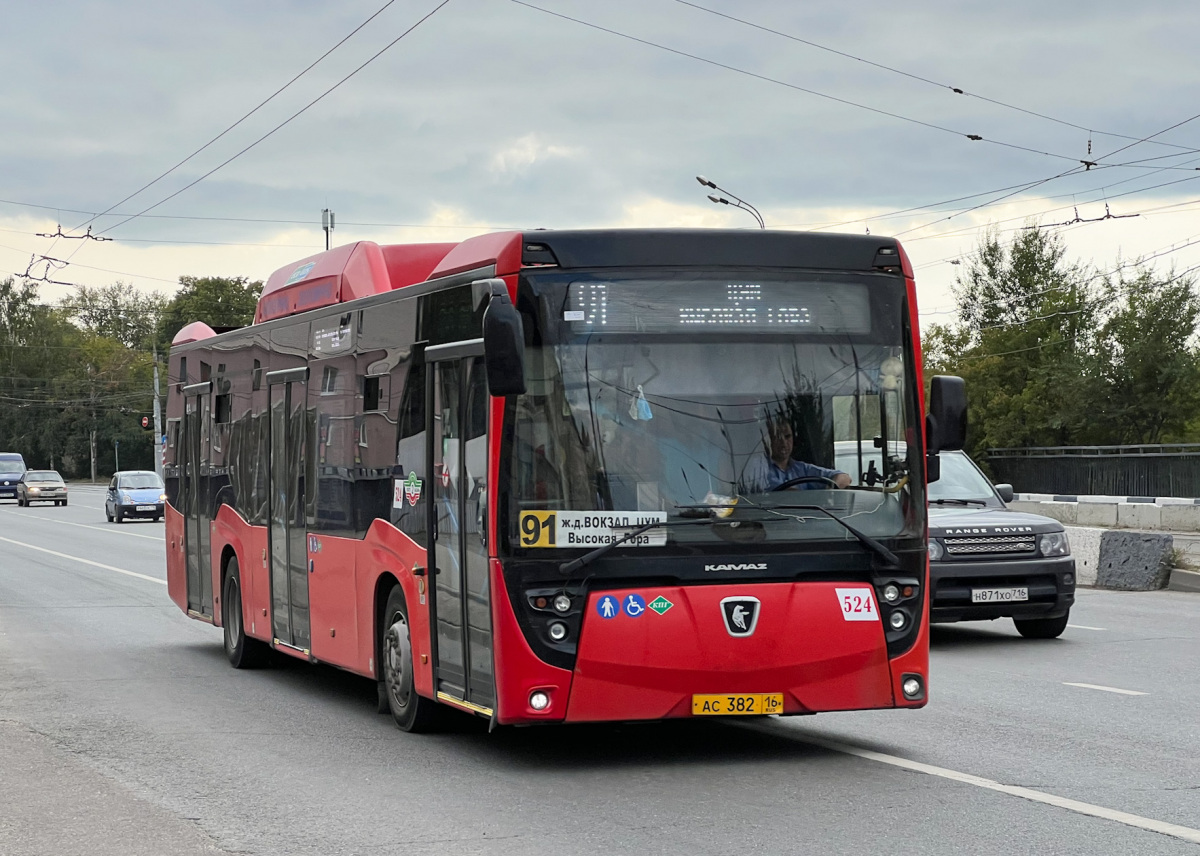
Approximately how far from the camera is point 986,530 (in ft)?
46.0

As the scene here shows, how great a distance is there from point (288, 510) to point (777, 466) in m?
4.88

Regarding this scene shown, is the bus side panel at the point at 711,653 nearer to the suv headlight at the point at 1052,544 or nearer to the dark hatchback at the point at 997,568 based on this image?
the dark hatchback at the point at 997,568

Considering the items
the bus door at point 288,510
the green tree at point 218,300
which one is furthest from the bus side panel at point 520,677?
the green tree at point 218,300

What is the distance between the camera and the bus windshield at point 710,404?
802 cm

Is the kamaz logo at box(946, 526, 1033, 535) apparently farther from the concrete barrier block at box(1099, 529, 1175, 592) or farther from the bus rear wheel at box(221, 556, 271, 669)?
the concrete barrier block at box(1099, 529, 1175, 592)

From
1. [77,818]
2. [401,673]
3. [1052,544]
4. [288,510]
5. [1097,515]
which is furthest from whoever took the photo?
[1097,515]

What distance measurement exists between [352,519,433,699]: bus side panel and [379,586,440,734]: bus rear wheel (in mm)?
110

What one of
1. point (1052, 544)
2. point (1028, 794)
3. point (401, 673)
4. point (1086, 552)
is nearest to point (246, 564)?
point (401, 673)

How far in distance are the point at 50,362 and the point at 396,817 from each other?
132m

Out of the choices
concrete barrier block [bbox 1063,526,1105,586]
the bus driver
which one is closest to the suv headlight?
the bus driver

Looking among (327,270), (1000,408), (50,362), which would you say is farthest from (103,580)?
(50,362)

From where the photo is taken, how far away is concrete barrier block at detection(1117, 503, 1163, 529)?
33.9 metres

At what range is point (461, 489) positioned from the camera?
8547mm

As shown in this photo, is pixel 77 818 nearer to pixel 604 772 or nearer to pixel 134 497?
pixel 604 772
